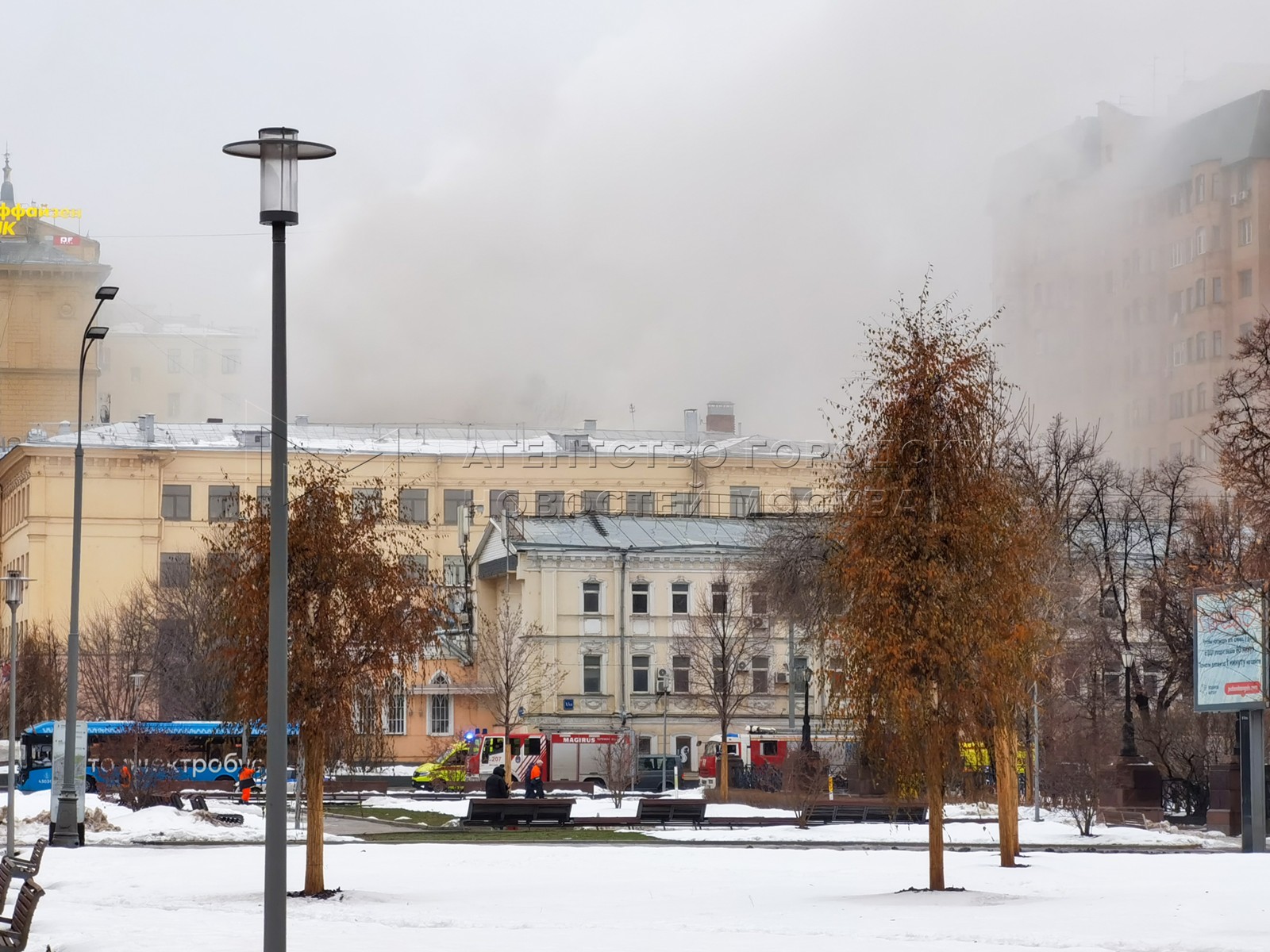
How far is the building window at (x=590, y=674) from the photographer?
83.2 metres

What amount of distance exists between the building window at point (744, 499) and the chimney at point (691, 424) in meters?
6.12

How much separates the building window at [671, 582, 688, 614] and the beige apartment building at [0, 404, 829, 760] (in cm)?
1273

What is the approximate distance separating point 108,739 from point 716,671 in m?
23.8

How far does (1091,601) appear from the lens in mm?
65438

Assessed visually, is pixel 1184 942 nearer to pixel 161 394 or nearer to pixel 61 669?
pixel 161 394

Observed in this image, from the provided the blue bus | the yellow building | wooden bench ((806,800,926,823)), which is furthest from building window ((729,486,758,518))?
wooden bench ((806,800,926,823))

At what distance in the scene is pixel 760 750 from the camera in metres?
71.4

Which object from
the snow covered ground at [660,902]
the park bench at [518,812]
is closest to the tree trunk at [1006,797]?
the snow covered ground at [660,902]

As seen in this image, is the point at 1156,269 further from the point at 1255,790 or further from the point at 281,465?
the point at 281,465

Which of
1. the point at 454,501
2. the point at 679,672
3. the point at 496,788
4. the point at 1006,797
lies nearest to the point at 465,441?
the point at 454,501

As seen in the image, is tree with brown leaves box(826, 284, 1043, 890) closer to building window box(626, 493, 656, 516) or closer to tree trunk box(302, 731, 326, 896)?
tree trunk box(302, 731, 326, 896)

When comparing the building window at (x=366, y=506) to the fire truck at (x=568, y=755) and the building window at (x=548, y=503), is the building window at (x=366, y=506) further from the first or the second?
the building window at (x=548, y=503)

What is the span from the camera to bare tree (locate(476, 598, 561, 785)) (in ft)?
261

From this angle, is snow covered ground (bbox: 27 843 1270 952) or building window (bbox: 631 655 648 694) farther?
building window (bbox: 631 655 648 694)
